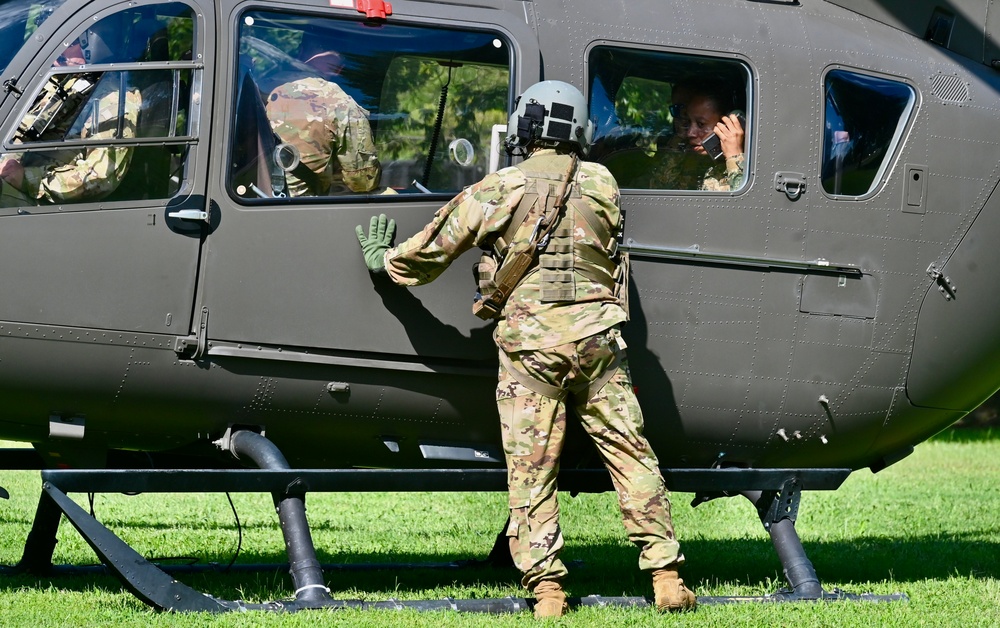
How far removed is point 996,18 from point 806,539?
12.7ft

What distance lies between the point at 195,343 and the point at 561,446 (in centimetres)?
158

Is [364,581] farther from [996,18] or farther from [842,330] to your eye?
[996,18]

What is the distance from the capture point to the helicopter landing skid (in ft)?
14.7

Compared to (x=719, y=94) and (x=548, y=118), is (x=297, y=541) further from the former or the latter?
(x=719, y=94)

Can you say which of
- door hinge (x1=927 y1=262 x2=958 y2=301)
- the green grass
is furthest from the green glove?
door hinge (x1=927 y1=262 x2=958 y2=301)

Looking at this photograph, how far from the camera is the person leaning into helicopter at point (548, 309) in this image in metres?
4.80

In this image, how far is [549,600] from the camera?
479 centimetres

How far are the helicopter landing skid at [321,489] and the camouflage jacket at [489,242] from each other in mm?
673

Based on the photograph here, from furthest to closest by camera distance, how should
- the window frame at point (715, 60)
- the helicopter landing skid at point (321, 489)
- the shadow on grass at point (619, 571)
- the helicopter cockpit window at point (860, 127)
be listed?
the shadow on grass at point (619, 571) → the helicopter cockpit window at point (860, 127) → the window frame at point (715, 60) → the helicopter landing skid at point (321, 489)

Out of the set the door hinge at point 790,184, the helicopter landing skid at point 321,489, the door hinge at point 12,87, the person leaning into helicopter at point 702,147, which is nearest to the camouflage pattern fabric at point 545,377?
the helicopter landing skid at point 321,489

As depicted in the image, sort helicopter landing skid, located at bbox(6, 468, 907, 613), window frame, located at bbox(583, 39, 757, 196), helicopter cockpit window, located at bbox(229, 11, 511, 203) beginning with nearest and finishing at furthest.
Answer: helicopter landing skid, located at bbox(6, 468, 907, 613), helicopter cockpit window, located at bbox(229, 11, 511, 203), window frame, located at bbox(583, 39, 757, 196)

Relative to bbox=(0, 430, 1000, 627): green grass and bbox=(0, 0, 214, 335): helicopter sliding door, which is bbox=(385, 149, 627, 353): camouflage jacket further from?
bbox=(0, 430, 1000, 627): green grass

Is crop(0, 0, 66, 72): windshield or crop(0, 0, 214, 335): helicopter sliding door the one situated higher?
crop(0, 0, 66, 72): windshield

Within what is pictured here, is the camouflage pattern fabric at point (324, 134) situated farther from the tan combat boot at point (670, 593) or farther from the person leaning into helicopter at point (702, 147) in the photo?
the tan combat boot at point (670, 593)
